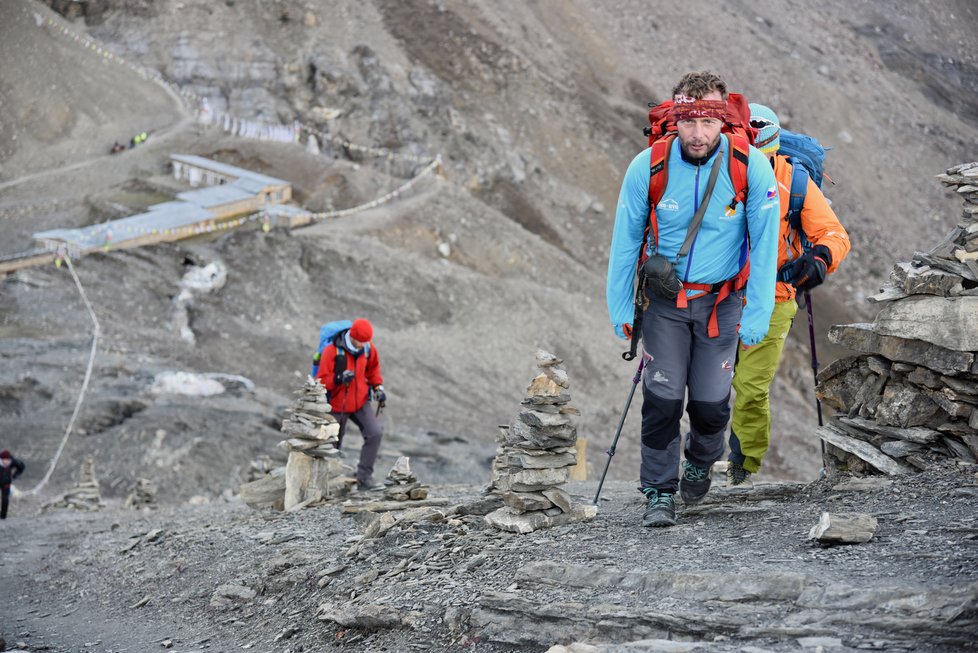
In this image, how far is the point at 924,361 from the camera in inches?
311

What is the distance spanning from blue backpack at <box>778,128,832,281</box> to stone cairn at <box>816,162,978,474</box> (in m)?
0.85

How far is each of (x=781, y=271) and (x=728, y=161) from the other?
1.49 metres

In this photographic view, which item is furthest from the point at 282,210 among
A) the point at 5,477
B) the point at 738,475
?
the point at 738,475

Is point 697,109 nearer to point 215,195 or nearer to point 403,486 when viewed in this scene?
point 403,486

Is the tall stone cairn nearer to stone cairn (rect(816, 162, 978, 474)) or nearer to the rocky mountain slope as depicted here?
the rocky mountain slope

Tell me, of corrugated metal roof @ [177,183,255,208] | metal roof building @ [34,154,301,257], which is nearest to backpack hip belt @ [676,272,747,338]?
metal roof building @ [34,154,301,257]

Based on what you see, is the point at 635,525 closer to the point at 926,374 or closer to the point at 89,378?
the point at 926,374

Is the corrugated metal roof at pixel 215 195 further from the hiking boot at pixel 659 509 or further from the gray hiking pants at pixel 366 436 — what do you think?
the hiking boot at pixel 659 509

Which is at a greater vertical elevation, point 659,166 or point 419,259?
point 659,166

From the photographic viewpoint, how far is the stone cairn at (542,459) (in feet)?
25.7

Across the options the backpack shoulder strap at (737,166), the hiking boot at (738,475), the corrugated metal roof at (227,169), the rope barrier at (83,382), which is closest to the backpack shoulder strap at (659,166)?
the backpack shoulder strap at (737,166)

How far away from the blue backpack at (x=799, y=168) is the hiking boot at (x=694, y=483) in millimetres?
1583

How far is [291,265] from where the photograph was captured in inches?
1241

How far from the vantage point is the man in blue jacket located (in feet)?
22.1
